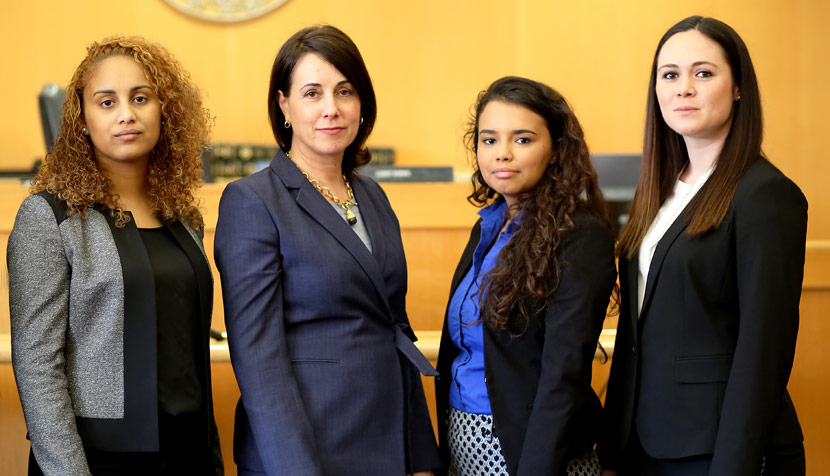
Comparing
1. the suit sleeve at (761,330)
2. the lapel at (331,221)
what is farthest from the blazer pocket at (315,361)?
the suit sleeve at (761,330)

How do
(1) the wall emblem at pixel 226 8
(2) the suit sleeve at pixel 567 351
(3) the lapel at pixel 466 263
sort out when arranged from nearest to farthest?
(2) the suit sleeve at pixel 567 351, (3) the lapel at pixel 466 263, (1) the wall emblem at pixel 226 8

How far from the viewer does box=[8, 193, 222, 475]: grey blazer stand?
1657 millimetres

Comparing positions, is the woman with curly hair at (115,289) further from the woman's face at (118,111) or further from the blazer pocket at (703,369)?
the blazer pocket at (703,369)

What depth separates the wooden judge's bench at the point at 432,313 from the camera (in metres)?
2.64

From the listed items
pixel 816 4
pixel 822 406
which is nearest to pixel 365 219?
pixel 822 406

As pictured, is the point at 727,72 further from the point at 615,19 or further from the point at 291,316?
the point at 615,19

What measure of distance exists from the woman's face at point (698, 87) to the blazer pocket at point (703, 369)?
1.60 ft

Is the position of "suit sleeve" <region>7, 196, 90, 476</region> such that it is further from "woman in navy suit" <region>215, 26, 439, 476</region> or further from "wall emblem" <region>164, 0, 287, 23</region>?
"wall emblem" <region>164, 0, 287, 23</region>

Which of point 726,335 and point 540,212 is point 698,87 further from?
point 726,335

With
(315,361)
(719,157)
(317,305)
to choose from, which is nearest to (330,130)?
(317,305)

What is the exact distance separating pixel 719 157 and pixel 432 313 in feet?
4.35

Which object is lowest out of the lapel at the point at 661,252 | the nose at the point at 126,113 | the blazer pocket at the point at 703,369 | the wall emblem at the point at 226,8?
the blazer pocket at the point at 703,369

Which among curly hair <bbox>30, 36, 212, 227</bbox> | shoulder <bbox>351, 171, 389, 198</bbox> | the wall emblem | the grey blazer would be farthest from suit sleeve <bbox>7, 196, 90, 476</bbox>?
the wall emblem

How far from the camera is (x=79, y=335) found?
5.66 feet
